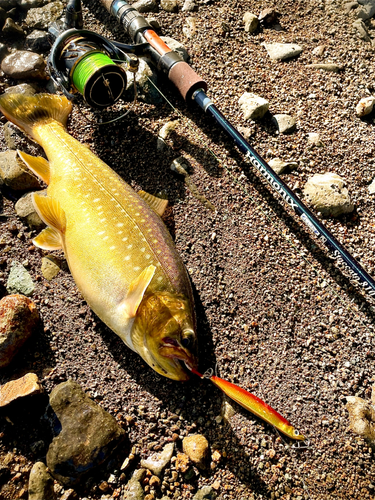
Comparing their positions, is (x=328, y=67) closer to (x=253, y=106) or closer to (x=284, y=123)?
(x=284, y=123)

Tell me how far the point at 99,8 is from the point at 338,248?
13.2ft

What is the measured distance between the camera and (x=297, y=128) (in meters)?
3.84

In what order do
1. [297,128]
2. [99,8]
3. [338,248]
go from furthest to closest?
[99,8] → [297,128] → [338,248]

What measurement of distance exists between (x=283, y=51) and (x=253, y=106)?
948 millimetres

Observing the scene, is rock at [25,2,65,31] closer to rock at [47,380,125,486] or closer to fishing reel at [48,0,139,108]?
fishing reel at [48,0,139,108]

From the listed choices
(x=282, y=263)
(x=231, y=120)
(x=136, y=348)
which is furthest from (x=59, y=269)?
(x=231, y=120)

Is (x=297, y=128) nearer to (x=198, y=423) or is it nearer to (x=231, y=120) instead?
(x=231, y=120)

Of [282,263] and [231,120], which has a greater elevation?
[231,120]

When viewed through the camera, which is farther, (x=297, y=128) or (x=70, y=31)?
(x=297, y=128)

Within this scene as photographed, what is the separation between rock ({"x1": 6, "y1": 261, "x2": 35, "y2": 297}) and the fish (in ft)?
1.19

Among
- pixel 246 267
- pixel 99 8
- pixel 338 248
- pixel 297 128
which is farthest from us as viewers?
pixel 99 8

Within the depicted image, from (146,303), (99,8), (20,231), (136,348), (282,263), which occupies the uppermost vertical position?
(99,8)

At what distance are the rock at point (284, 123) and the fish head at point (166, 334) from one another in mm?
2112

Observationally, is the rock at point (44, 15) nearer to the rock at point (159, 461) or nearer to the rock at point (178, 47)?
the rock at point (178, 47)
